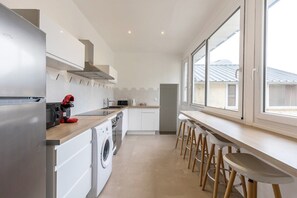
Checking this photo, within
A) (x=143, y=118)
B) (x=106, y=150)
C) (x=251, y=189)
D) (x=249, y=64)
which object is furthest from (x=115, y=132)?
(x=251, y=189)

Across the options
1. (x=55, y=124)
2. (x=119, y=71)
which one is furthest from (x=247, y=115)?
(x=119, y=71)

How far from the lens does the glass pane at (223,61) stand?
291cm

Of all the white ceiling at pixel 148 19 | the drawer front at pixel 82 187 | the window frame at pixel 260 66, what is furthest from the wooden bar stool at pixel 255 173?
the white ceiling at pixel 148 19

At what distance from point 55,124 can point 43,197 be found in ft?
2.62

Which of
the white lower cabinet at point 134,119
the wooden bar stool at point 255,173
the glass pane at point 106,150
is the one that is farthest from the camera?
the white lower cabinet at point 134,119

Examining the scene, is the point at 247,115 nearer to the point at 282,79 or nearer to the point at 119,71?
the point at 282,79

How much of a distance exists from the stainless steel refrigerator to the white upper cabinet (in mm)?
402

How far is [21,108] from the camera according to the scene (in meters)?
0.97

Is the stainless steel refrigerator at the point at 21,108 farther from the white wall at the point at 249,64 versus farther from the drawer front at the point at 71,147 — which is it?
the white wall at the point at 249,64

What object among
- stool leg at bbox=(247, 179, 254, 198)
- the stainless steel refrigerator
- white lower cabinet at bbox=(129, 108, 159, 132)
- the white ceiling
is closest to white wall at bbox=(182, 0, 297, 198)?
the white ceiling

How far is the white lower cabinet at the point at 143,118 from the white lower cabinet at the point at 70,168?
383 centimetres

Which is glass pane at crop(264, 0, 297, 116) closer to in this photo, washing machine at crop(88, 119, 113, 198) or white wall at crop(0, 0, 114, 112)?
washing machine at crop(88, 119, 113, 198)

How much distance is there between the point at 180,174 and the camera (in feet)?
9.86

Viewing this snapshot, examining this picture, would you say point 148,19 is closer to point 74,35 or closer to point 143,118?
point 74,35
